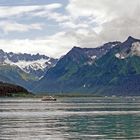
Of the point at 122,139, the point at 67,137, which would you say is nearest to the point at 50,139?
the point at 67,137

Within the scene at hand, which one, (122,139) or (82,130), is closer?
(122,139)

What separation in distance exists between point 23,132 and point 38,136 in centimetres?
800

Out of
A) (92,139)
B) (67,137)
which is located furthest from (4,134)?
(92,139)

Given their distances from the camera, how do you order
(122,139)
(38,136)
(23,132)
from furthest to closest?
(23,132)
(38,136)
(122,139)

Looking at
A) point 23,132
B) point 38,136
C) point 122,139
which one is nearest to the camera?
point 122,139

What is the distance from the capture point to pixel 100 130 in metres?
84.9

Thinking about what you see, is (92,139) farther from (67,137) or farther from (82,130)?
(82,130)

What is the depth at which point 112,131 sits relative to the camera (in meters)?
82.1

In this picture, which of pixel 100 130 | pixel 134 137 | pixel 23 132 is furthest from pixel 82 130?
pixel 134 137

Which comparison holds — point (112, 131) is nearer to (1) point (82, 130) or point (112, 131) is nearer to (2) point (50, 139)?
(1) point (82, 130)

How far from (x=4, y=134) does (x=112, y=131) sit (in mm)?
16773

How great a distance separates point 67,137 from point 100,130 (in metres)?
12.9

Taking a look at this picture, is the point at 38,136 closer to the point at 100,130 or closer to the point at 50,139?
the point at 50,139

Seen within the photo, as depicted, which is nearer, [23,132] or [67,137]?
[67,137]
